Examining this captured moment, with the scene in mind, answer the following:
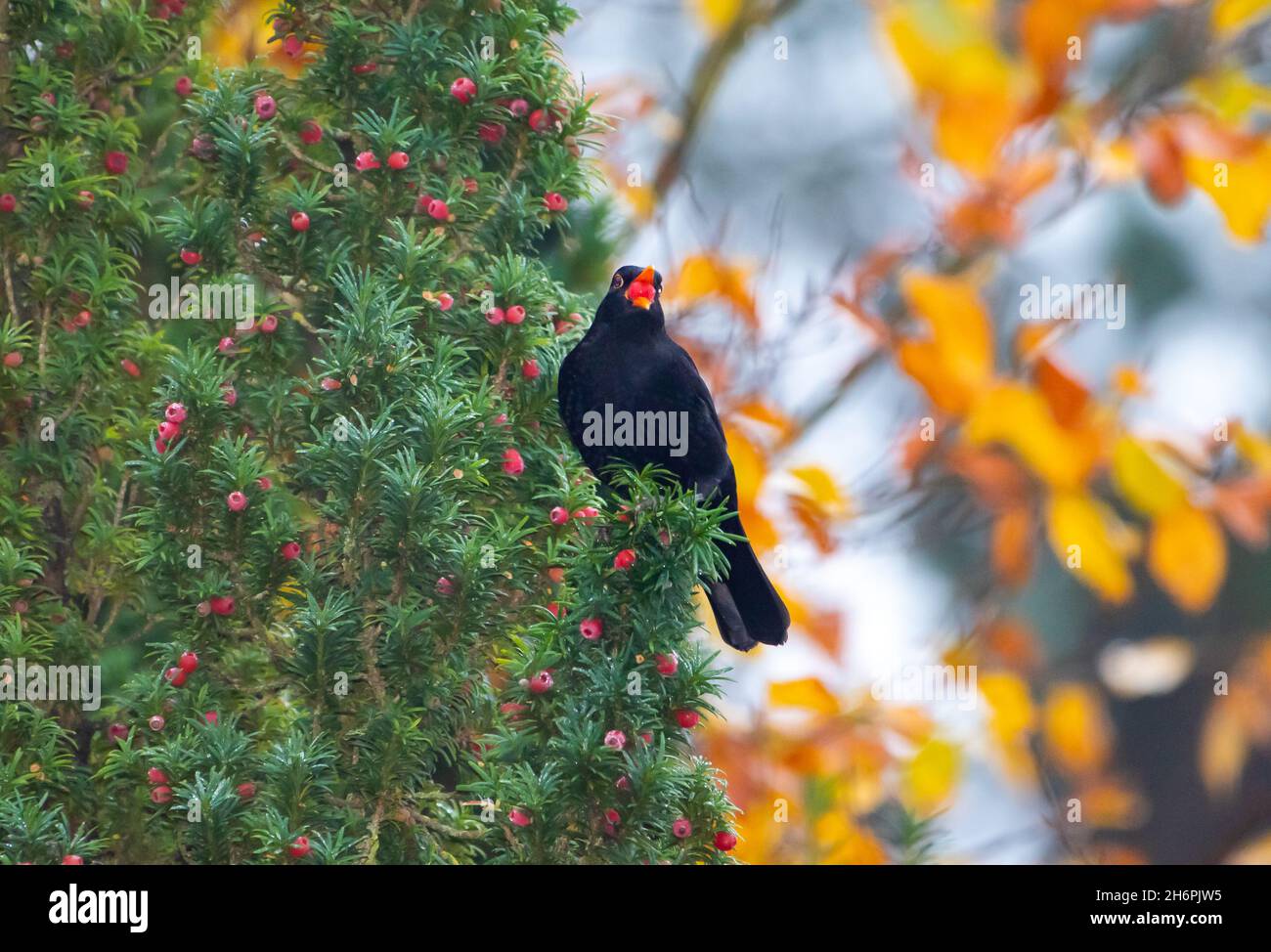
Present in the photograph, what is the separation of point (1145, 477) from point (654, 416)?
107 centimetres

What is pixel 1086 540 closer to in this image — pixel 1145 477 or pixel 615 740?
pixel 1145 477

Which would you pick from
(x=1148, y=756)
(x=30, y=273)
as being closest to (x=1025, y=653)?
(x=1148, y=756)

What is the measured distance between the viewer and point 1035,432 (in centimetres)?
286

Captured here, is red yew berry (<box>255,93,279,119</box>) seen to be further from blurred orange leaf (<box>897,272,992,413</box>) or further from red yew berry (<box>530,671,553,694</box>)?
blurred orange leaf (<box>897,272,992,413</box>)

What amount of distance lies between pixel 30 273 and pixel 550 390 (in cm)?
96

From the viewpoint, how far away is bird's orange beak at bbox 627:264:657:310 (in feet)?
7.93

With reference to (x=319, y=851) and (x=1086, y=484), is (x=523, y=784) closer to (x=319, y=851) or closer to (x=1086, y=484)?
(x=319, y=851)

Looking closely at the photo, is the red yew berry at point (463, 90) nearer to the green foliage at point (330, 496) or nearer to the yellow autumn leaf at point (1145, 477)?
the green foliage at point (330, 496)

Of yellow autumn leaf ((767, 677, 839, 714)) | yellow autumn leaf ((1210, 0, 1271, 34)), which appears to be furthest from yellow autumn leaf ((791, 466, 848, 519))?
yellow autumn leaf ((1210, 0, 1271, 34))

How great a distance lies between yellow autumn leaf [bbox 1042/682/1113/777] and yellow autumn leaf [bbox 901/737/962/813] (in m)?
0.82

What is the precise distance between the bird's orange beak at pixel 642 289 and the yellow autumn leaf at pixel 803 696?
3.28 feet

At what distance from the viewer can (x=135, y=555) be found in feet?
7.20

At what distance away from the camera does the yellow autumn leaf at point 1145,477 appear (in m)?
2.76

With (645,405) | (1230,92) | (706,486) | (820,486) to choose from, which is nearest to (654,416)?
(645,405)
